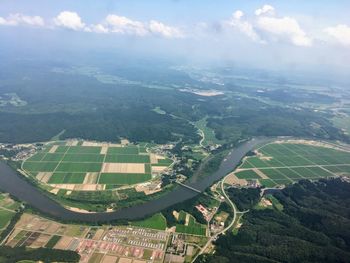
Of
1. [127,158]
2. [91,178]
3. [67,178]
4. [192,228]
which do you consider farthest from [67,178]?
[192,228]

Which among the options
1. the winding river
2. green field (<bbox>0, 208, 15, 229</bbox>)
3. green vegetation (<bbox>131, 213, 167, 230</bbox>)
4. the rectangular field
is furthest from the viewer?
the rectangular field

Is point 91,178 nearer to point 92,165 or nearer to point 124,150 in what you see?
point 92,165

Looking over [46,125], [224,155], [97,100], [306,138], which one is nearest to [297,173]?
[224,155]

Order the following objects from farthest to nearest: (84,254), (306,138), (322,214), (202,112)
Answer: (202,112) < (306,138) < (322,214) < (84,254)

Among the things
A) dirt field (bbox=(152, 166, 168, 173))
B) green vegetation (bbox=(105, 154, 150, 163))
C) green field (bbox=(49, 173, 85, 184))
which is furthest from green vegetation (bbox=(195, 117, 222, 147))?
green field (bbox=(49, 173, 85, 184))

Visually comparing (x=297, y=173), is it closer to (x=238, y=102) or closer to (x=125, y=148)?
(x=125, y=148)

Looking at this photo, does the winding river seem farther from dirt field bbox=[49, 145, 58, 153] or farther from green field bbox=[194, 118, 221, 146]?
green field bbox=[194, 118, 221, 146]
